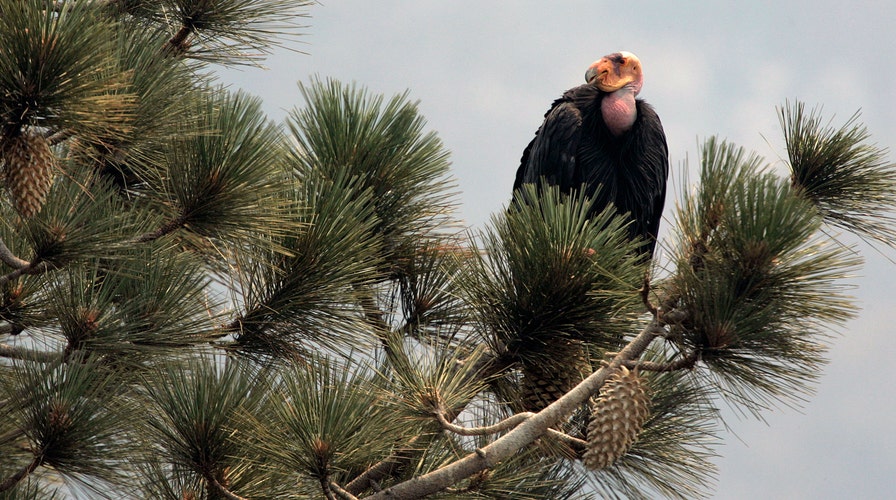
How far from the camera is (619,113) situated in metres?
4.46

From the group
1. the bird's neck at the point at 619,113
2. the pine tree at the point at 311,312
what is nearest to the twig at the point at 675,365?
the pine tree at the point at 311,312

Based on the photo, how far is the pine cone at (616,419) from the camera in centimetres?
222

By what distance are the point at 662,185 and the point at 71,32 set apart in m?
2.82

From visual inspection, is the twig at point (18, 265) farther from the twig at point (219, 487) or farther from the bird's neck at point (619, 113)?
the bird's neck at point (619, 113)

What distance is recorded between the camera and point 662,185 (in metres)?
4.55

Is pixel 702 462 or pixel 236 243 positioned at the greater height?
pixel 236 243

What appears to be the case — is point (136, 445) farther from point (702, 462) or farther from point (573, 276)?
point (702, 462)

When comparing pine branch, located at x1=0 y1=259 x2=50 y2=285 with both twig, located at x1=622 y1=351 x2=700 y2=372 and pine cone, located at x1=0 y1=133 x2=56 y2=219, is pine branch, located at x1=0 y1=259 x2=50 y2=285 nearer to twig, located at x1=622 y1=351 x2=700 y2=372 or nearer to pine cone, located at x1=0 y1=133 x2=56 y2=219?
pine cone, located at x1=0 y1=133 x2=56 y2=219

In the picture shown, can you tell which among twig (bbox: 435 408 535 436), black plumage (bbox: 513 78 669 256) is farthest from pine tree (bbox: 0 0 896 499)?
black plumage (bbox: 513 78 669 256)

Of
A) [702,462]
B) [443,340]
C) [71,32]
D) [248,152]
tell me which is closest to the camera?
[71,32]

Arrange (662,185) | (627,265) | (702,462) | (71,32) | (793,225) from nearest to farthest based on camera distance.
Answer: (793,225)
(71,32)
(627,265)
(702,462)
(662,185)

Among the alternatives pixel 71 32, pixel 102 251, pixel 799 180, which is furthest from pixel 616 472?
pixel 71 32

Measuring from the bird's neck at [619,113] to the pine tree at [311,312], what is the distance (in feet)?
4.43

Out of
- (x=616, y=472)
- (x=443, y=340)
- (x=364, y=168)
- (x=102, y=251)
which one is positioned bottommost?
(x=616, y=472)
